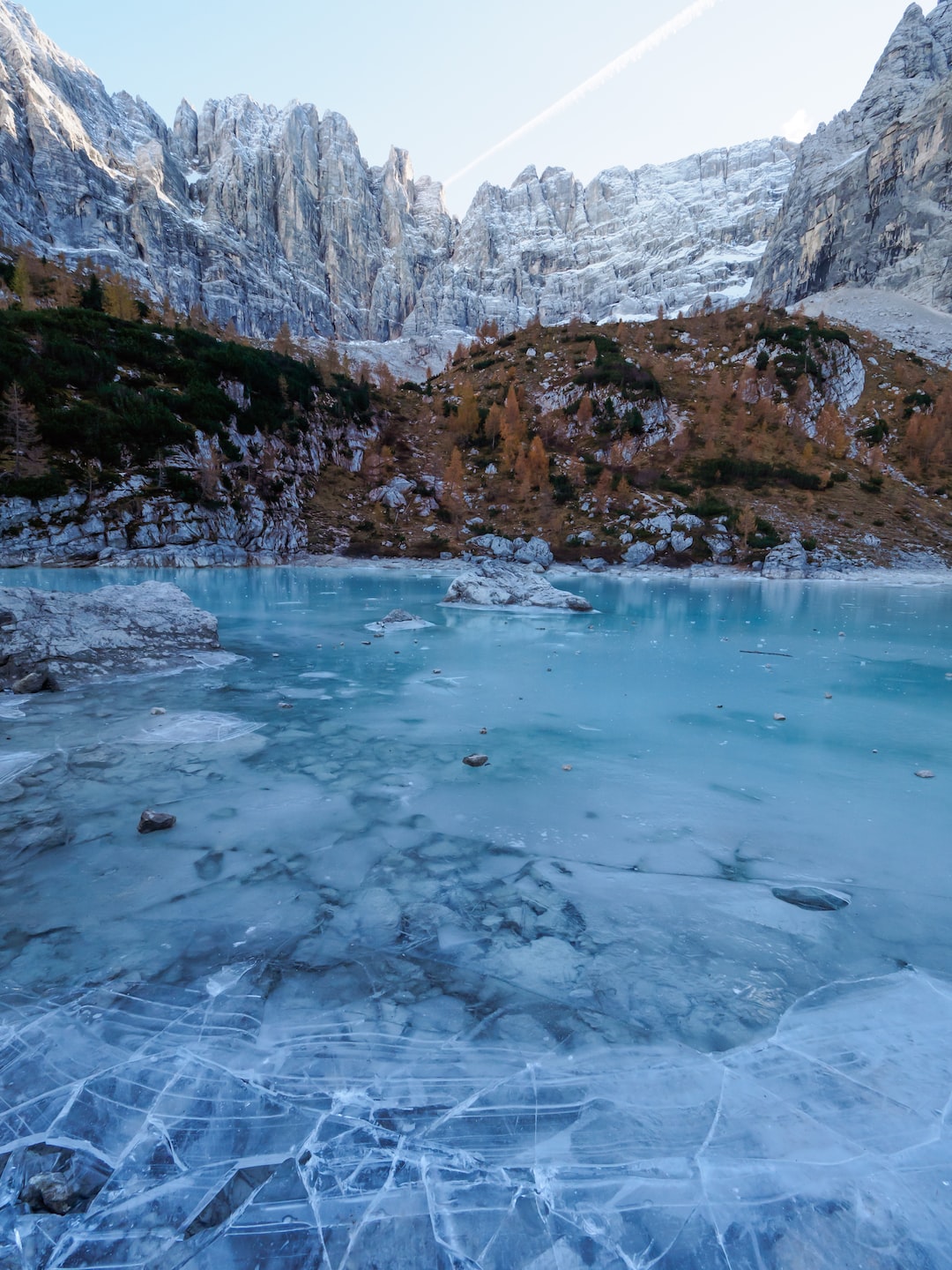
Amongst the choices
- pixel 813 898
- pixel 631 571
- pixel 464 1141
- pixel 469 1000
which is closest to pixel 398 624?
pixel 813 898

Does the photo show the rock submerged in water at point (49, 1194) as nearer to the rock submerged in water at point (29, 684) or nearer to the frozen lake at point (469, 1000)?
the frozen lake at point (469, 1000)

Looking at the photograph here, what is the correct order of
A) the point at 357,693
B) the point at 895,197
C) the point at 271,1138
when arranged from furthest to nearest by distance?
the point at 895,197, the point at 357,693, the point at 271,1138

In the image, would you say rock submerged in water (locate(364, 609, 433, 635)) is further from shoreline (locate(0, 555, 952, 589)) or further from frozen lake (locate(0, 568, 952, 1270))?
shoreline (locate(0, 555, 952, 589))

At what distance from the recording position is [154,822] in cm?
510

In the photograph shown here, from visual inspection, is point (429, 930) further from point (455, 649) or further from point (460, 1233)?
point (455, 649)

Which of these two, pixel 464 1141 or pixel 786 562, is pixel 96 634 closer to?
pixel 464 1141

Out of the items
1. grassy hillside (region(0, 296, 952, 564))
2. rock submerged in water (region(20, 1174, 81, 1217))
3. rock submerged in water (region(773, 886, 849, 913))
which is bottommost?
rock submerged in water (region(773, 886, 849, 913))

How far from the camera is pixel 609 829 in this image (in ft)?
18.1

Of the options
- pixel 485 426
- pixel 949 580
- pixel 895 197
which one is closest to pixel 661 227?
pixel 895 197

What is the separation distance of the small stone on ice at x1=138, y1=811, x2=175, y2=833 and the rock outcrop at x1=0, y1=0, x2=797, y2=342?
4868 inches

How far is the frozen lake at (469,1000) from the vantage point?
2234 millimetres

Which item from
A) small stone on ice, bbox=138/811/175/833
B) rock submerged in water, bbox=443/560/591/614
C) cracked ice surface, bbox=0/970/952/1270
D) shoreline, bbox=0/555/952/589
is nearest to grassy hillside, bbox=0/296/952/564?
shoreline, bbox=0/555/952/589

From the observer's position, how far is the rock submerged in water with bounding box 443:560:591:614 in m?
22.8

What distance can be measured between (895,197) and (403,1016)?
130m
